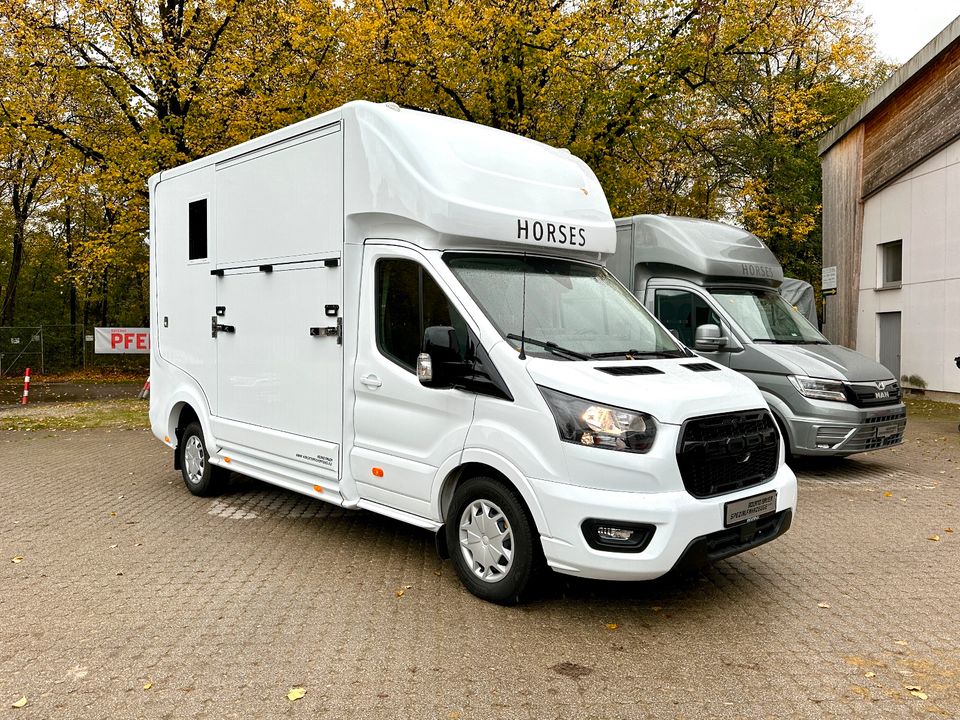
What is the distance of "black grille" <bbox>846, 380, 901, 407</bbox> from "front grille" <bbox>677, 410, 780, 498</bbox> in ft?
13.8

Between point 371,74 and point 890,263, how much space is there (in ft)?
43.4

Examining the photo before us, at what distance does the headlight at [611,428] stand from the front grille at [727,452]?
0.20m

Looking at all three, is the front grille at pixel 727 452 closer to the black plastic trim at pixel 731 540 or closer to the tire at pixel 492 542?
the black plastic trim at pixel 731 540

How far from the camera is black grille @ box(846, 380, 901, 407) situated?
855cm

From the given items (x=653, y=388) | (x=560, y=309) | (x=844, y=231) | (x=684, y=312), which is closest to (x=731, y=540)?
(x=653, y=388)

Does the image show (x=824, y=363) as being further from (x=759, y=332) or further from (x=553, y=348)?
(x=553, y=348)

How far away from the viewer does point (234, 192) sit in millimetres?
6777

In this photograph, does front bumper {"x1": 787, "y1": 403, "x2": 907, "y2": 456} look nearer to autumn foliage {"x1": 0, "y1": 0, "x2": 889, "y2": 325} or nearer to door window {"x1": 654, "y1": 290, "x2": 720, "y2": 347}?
door window {"x1": 654, "y1": 290, "x2": 720, "y2": 347}

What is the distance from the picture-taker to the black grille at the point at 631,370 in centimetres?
457

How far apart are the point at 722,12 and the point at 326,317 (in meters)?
15.5

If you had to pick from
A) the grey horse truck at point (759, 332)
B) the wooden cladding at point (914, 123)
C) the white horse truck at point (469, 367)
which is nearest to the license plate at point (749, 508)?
the white horse truck at point (469, 367)

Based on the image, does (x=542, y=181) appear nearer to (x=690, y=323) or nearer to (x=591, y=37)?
(x=690, y=323)

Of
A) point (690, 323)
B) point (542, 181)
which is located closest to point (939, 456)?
point (690, 323)

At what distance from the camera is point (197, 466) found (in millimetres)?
7852
